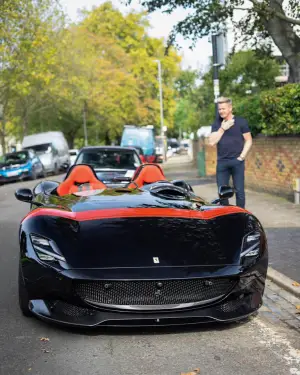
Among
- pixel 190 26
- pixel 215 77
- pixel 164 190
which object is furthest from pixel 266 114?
pixel 164 190

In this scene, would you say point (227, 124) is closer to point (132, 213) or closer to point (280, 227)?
point (280, 227)

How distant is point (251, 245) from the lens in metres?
4.71

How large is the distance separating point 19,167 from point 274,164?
16.7 metres

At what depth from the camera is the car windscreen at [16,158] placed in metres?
29.7

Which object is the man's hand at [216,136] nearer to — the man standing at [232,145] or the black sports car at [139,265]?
→ the man standing at [232,145]

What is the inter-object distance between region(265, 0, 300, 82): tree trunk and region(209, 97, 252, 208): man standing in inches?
306

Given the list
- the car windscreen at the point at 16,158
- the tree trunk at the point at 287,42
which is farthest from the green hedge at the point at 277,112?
the car windscreen at the point at 16,158

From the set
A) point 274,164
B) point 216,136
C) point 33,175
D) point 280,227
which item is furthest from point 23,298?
point 33,175

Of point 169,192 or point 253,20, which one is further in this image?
point 253,20

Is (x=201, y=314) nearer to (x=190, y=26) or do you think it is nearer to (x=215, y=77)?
(x=215, y=77)

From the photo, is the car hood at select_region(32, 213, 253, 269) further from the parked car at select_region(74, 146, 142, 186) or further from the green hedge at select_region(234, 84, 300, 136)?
the green hedge at select_region(234, 84, 300, 136)

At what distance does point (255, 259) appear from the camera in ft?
15.1

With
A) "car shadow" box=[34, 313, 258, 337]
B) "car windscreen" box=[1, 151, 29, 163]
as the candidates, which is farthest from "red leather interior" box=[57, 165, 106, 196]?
"car windscreen" box=[1, 151, 29, 163]

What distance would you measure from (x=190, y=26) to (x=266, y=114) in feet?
14.5
